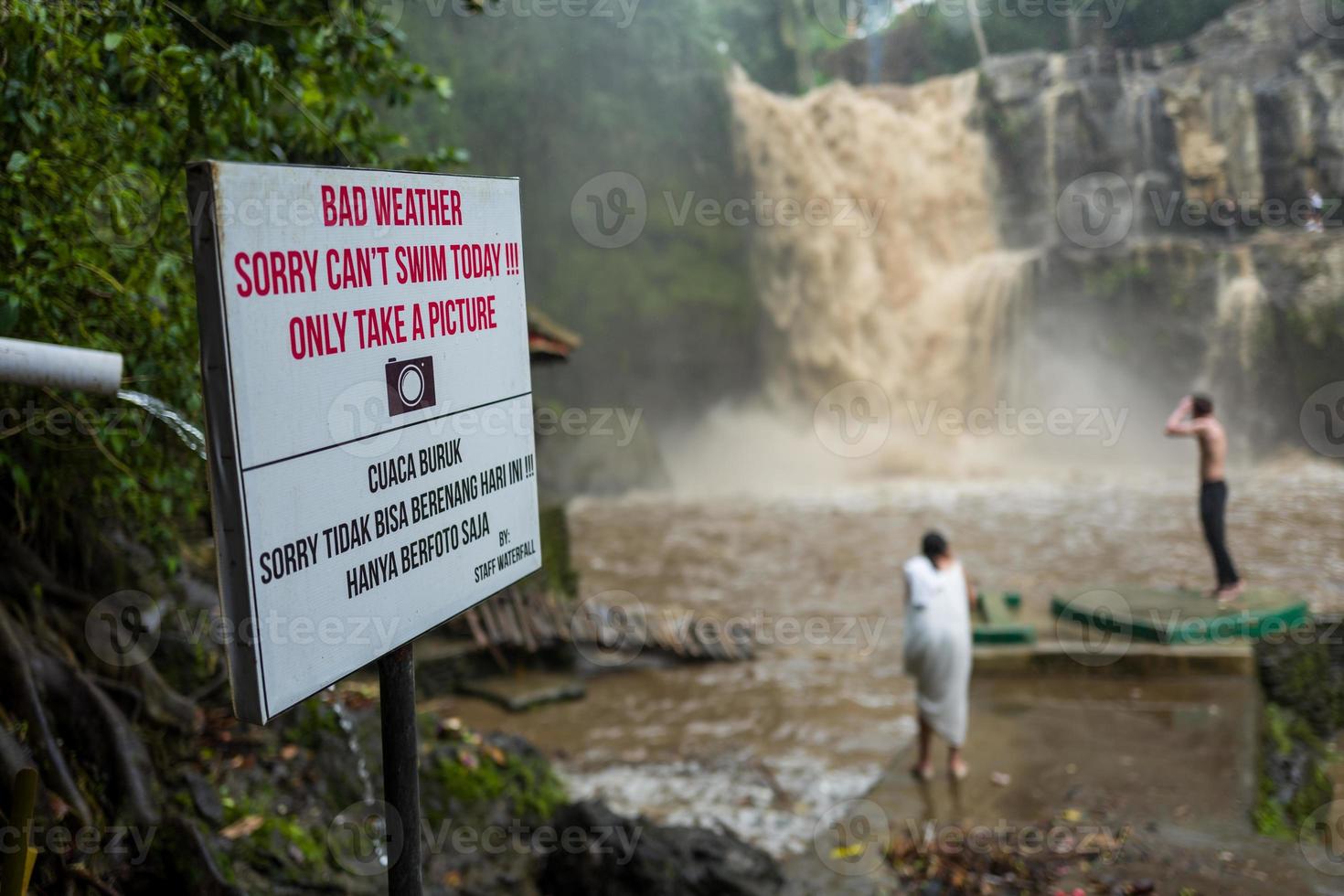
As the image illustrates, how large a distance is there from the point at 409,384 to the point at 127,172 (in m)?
3.01

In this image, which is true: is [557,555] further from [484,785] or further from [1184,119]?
[1184,119]

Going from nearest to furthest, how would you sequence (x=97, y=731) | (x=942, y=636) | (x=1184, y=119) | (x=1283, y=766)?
1. (x=97, y=731)
2. (x=942, y=636)
3. (x=1283, y=766)
4. (x=1184, y=119)

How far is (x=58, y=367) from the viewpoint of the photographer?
6.64ft

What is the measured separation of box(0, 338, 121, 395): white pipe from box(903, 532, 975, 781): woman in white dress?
4.83m

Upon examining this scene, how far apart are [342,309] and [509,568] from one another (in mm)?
753

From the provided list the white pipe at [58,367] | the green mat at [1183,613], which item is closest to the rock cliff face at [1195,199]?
the green mat at [1183,613]

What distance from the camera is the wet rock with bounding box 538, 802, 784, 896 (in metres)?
4.62

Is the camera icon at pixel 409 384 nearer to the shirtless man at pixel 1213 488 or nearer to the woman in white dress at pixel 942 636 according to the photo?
the woman in white dress at pixel 942 636

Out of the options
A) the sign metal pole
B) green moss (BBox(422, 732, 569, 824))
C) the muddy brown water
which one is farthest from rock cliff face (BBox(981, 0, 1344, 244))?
the sign metal pole

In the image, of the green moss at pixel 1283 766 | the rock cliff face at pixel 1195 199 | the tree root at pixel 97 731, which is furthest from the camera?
the rock cliff face at pixel 1195 199

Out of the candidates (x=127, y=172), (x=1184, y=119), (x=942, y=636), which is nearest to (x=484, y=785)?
(x=942, y=636)

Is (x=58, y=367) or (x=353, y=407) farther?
(x=58, y=367)

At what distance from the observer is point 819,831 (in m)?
5.85

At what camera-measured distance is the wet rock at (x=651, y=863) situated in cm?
462
